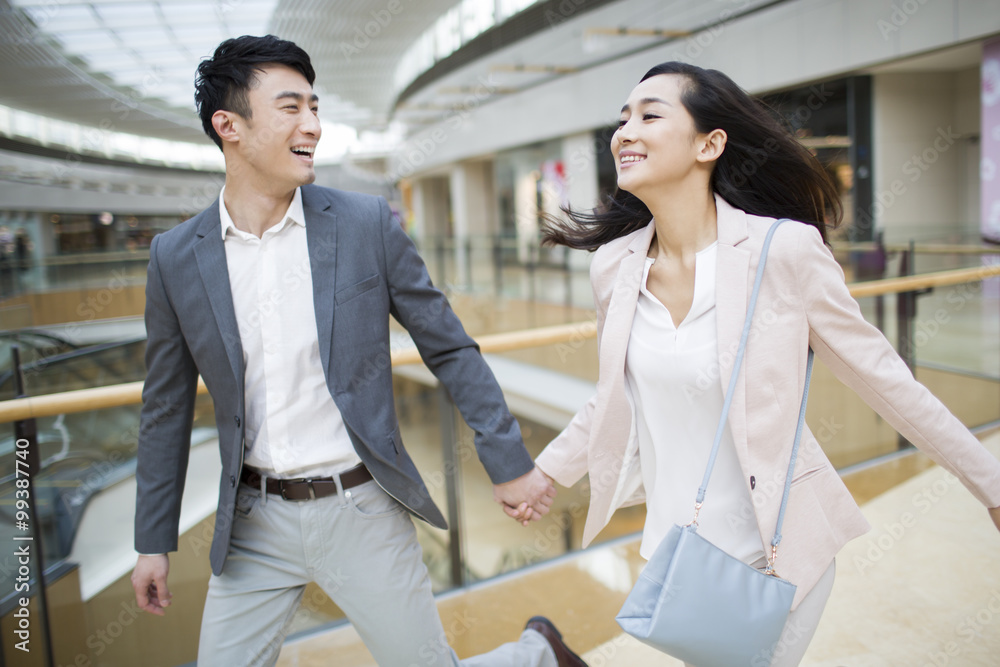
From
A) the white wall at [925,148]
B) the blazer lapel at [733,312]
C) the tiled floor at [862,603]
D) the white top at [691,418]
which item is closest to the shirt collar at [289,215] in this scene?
the white top at [691,418]

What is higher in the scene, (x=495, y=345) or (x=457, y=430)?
(x=495, y=345)

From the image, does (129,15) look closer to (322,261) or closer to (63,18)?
(63,18)

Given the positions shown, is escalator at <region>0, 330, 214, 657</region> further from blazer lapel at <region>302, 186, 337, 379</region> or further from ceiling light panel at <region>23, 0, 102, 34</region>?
ceiling light panel at <region>23, 0, 102, 34</region>

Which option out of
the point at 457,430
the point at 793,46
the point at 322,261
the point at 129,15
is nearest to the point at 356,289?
the point at 322,261

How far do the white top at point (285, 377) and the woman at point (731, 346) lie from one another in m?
0.56

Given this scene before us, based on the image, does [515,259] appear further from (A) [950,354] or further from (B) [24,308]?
(B) [24,308]

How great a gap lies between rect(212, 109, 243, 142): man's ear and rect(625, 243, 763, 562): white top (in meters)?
0.91

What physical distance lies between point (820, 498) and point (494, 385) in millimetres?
675

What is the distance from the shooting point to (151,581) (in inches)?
61.5

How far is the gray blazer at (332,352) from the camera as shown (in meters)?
1.45

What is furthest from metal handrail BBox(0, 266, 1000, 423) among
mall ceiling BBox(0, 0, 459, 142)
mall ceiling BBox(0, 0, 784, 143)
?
mall ceiling BBox(0, 0, 459, 142)

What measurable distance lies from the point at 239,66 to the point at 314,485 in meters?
0.86

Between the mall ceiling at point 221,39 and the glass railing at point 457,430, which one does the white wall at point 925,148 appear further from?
the glass railing at point 457,430

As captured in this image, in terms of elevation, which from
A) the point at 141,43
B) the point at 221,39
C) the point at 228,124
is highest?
the point at 141,43
